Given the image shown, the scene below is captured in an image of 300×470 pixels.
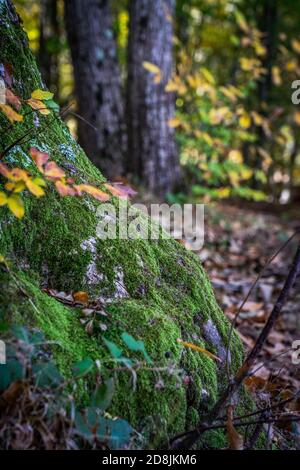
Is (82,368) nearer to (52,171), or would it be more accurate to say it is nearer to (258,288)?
(52,171)

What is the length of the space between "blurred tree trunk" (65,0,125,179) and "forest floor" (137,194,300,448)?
3.69 ft

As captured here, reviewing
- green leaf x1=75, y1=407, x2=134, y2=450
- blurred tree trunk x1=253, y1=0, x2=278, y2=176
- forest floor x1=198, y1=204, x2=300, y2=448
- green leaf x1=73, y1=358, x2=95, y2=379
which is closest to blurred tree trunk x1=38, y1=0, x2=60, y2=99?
blurred tree trunk x1=253, y1=0, x2=278, y2=176

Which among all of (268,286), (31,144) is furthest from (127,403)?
(268,286)

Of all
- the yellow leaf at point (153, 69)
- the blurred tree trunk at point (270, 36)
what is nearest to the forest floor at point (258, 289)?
the yellow leaf at point (153, 69)

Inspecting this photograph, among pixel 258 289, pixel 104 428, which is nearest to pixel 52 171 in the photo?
pixel 104 428

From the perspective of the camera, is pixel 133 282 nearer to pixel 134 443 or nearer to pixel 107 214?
pixel 107 214

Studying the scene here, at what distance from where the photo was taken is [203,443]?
1.66 metres

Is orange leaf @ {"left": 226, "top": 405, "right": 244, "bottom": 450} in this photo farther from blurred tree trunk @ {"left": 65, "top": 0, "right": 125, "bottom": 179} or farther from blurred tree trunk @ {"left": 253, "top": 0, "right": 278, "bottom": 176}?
blurred tree trunk @ {"left": 253, "top": 0, "right": 278, "bottom": 176}

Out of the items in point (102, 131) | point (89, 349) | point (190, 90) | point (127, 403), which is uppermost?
point (190, 90)

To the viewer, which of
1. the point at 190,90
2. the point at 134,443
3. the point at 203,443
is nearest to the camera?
the point at 134,443

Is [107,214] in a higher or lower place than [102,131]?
lower

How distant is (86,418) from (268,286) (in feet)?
10.9

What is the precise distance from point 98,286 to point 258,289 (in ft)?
9.40

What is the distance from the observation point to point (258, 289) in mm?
4340
